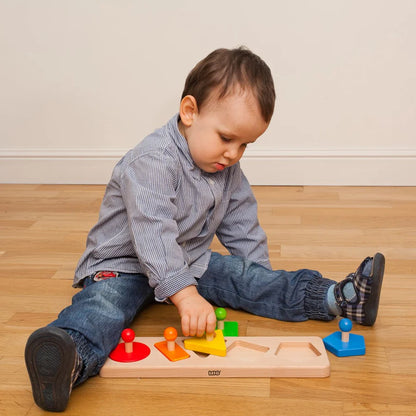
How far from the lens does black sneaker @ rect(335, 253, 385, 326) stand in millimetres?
956

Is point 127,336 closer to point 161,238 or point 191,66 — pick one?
point 161,238

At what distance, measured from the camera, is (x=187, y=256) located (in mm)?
1093

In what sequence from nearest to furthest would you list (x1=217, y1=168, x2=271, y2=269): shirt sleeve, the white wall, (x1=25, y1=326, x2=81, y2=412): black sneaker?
(x1=25, y1=326, x2=81, y2=412): black sneaker, (x1=217, y1=168, x2=271, y2=269): shirt sleeve, the white wall

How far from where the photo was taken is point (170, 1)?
182 cm

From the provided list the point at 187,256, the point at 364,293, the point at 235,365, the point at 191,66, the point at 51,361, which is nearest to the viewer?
the point at 51,361

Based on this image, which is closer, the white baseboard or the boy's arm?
the boy's arm

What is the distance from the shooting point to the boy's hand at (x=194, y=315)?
899 mm

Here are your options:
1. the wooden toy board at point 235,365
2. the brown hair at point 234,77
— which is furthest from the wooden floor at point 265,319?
the brown hair at point 234,77

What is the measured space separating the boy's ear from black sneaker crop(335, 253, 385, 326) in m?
0.36

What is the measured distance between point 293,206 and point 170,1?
702 millimetres

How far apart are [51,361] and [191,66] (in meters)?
1.25

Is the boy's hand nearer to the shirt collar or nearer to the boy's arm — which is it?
the boy's arm

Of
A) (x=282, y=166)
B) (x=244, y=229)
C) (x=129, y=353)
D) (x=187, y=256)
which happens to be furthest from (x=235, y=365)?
(x=282, y=166)

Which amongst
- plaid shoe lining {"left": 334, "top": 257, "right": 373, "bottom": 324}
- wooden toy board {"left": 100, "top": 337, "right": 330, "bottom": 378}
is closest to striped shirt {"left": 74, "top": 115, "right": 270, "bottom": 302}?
wooden toy board {"left": 100, "top": 337, "right": 330, "bottom": 378}
